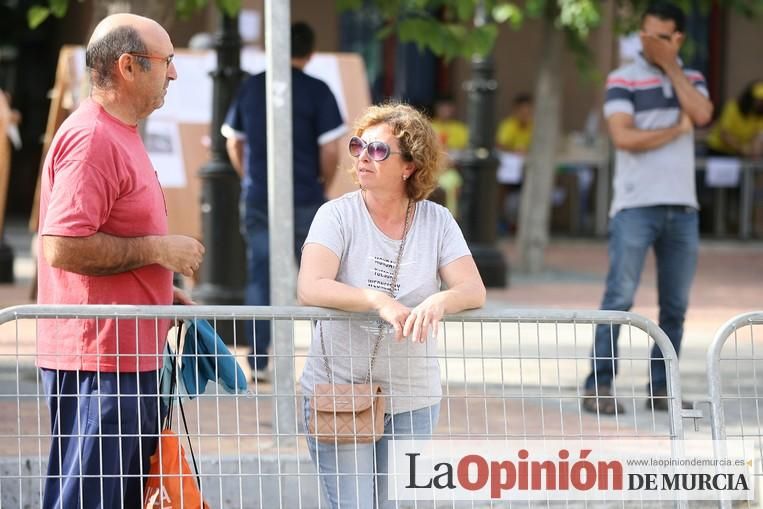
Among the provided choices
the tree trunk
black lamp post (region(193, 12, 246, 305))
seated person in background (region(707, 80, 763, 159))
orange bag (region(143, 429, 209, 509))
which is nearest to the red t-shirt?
orange bag (region(143, 429, 209, 509))

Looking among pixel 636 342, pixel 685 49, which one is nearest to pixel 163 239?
pixel 636 342

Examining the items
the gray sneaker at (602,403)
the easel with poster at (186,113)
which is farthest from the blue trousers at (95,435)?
the easel with poster at (186,113)

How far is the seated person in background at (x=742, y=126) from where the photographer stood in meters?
16.9

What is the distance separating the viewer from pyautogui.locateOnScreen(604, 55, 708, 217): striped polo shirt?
6.80 m

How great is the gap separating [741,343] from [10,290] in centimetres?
631

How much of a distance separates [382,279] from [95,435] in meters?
0.95

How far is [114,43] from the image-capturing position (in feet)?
12.7

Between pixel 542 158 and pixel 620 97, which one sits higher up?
pixel 620 97

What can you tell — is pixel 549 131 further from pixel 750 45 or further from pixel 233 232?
pixel 750 45

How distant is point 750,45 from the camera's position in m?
18.5

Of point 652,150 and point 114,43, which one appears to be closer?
point 114,43

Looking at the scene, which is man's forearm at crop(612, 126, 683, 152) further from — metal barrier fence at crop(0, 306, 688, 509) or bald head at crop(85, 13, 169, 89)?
bald head at crop(85, 13, 169, 89)

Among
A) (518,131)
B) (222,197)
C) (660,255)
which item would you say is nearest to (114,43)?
(660,255)

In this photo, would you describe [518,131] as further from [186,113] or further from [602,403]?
[602,403]
